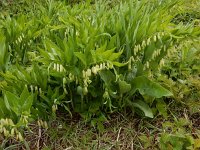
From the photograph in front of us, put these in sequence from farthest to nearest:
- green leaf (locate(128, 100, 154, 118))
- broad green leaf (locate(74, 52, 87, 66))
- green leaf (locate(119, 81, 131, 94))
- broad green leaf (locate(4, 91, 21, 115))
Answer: green leaf (locate(128, 100, 154, 118)), green leaf (locate(119, 81, 131, 94)), broad green leaf (locate(74, 52, 87, 66)), broad green leaf (locate(4, 91, 21, 115))

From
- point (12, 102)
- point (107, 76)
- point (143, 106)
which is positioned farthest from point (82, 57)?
point (143, 106)

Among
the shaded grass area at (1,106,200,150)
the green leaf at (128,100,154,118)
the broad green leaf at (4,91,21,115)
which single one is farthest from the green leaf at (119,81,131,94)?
the broad green leaf at (4,91,21,115)

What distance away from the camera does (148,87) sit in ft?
7.27

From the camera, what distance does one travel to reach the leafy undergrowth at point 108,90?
6.73 feet

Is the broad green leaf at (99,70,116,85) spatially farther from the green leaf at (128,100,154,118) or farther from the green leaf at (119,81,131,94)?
the green leaf at (128,100,154,118)

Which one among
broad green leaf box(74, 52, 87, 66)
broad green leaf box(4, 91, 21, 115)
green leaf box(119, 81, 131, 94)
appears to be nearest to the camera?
broad green leaf box(4, 91, 21, 115)

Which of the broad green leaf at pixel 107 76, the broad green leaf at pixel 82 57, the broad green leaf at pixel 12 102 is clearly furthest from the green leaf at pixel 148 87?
the broad green leaf at pixel 12 102

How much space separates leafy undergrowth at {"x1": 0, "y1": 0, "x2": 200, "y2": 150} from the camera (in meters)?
2.05

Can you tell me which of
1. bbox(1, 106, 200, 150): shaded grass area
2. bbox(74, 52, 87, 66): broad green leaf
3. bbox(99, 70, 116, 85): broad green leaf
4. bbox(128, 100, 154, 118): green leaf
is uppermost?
bbox(74, 52, 87, 66): broad green leaf

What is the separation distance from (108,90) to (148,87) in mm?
240

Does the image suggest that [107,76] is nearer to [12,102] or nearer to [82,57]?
[82,57]

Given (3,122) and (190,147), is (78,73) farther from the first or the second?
(190,147)

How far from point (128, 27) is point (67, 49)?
463mm

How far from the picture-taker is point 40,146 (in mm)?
→ 2238
